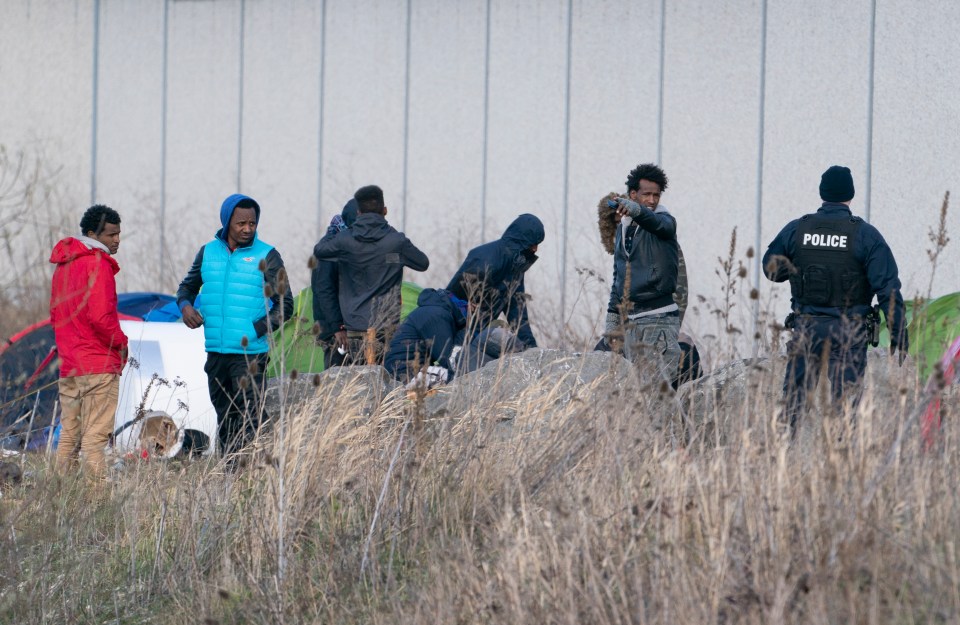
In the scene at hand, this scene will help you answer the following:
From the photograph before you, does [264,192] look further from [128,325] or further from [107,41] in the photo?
[128,325]

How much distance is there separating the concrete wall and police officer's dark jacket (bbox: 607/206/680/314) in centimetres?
445

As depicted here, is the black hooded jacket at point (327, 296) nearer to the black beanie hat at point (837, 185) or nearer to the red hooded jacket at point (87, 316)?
the red hooded jacket at point (87, 316)

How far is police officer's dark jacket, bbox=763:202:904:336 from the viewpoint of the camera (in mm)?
6887

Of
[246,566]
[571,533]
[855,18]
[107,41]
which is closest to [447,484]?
[246,566]

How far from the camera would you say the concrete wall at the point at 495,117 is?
12.5 meters

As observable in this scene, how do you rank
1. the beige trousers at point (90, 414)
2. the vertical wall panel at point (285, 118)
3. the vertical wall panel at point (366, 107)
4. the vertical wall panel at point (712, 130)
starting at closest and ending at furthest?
the beige trousers at point (90, 414), the vertical wall panel at point (712, 130), the vertical wall panel at point (366, 107), the vertical wall panel at point (285, 118)

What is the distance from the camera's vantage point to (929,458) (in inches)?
174

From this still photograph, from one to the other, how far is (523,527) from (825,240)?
3096 millimetres

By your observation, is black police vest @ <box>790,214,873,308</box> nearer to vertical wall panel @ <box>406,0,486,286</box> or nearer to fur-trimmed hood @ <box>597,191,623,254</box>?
fur-trimmed hood @ <box>597,191,623,254</box>

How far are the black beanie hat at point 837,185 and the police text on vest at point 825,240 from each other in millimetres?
237

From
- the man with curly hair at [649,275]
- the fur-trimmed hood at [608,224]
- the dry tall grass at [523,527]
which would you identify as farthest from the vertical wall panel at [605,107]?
the dry tall grass at [523,527]

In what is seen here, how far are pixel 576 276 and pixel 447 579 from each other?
8.86 metres

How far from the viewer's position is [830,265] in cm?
696

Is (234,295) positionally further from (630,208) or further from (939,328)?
(939,328)
